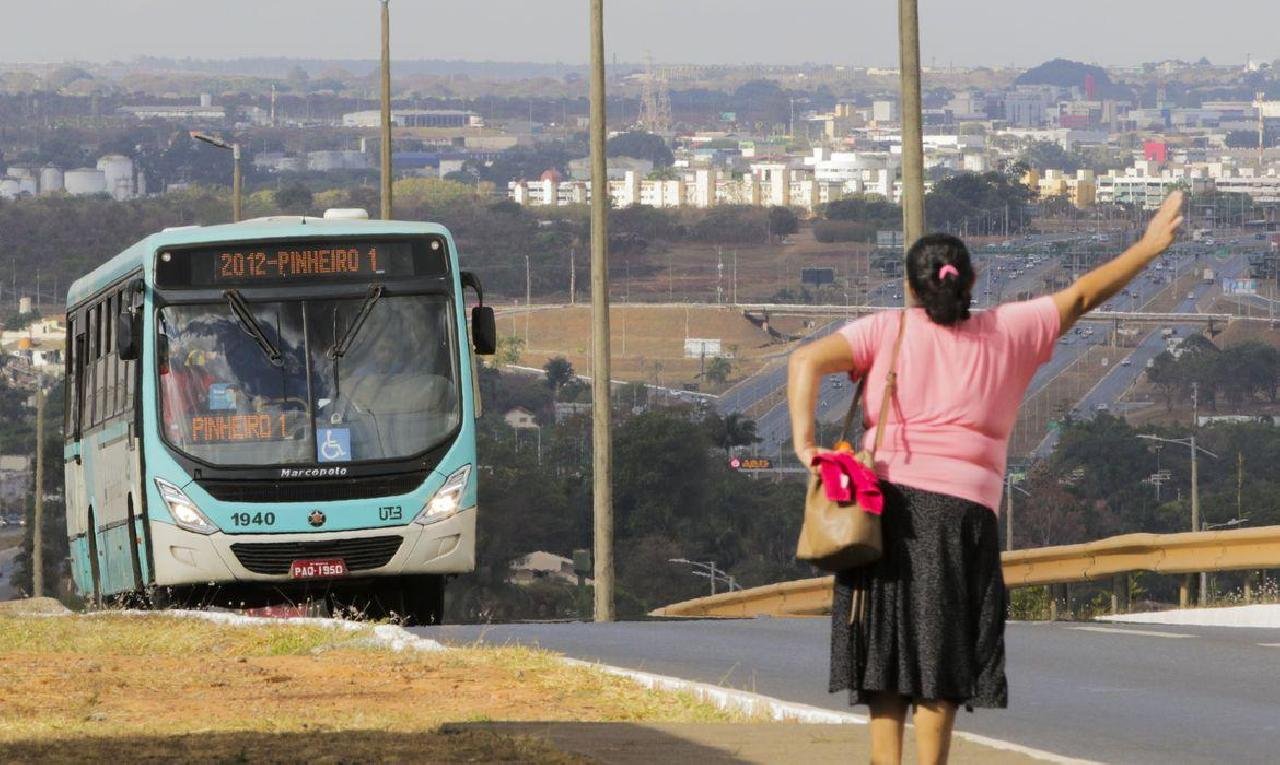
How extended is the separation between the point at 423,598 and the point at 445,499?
124 cm

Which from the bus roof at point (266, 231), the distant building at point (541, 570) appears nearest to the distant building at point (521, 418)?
the distant building at point (541, 570)

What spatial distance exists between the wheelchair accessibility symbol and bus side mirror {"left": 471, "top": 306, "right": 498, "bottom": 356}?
1133 millimetres

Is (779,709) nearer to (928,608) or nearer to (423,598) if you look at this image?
(928,608)

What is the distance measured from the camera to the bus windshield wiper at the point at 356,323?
62.0 feet

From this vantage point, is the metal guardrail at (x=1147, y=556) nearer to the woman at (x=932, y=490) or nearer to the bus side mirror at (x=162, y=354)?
the bus side mirror at (x=162, y=354)

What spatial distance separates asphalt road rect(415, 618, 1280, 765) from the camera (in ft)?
36.2

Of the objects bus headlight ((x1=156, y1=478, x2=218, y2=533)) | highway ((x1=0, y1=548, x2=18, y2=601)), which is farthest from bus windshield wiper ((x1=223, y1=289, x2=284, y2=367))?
highway ((x1=0, y1=548, x2=18, y2=601))

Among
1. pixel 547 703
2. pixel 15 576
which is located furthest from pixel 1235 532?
pixel 15 576

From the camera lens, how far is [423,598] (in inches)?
781

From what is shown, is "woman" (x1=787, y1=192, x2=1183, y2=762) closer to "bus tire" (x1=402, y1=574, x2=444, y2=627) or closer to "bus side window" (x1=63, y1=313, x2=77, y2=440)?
"bus tire" (x1=402, y1=574, x2=444, y2=627)

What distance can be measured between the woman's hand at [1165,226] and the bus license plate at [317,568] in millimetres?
11528

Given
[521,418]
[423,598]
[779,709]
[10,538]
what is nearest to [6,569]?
[10,538]

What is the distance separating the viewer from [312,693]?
12297mm

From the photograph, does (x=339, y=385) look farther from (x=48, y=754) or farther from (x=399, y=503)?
(x=48, y=754)
